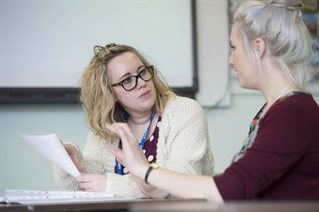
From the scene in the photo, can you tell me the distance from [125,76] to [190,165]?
48cm

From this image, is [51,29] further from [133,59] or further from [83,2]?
[133,59]

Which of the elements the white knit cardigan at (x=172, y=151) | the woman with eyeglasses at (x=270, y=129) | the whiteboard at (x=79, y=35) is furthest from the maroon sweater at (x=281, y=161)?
the whiteboard at (x=79, y=35)

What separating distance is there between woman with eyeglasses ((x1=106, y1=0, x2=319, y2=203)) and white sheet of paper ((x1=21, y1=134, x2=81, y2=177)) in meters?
0.32

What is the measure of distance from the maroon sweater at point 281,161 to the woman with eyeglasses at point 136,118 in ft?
2.20

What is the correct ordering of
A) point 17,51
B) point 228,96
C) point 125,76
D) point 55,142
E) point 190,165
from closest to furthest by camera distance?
point 55,142
point 190,165
point 125,76
point 17,51
point 228,96

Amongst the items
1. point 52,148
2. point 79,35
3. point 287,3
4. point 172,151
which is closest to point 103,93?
point 172,151

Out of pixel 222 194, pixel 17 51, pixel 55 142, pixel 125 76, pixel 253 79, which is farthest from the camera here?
pixel 17 51

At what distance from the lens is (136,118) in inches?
92.7

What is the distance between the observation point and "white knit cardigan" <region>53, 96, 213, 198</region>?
2.02 metres

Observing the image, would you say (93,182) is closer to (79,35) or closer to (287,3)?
(287,3)

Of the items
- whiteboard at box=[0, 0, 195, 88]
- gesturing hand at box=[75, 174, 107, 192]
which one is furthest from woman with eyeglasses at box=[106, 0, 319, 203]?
whiteboard at box=[0, 0, 195, 88]

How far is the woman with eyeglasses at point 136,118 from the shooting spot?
2158 millimetres

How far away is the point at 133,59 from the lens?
230cm

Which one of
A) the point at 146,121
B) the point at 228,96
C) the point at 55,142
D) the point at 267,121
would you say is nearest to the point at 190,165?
the point at 146,121
